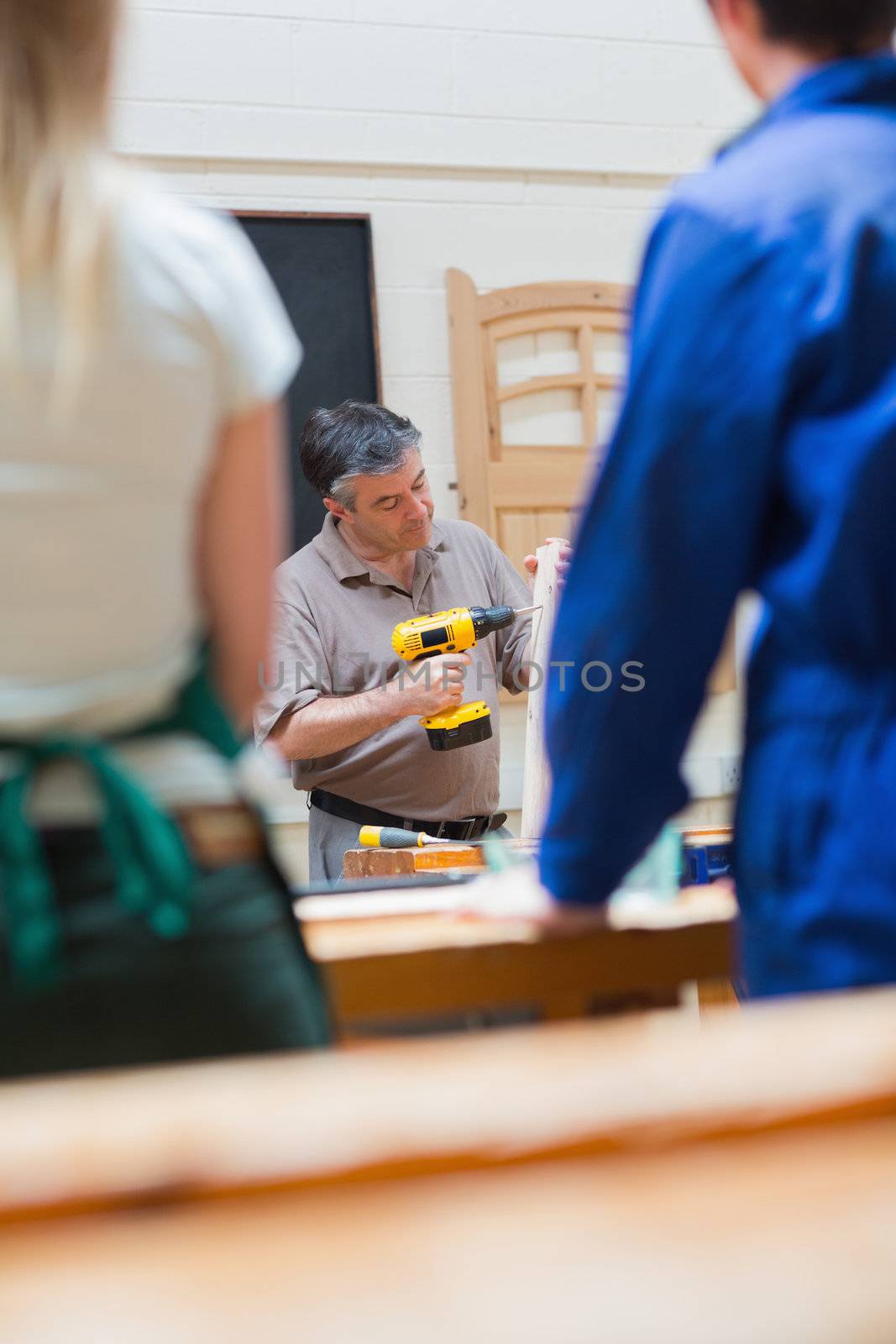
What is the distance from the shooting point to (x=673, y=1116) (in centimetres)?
43

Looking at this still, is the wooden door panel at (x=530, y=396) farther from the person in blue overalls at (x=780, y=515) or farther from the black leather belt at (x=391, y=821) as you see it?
the person in blue overalls at (x=780, y=515)

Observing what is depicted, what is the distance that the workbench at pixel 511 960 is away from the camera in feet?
2.68

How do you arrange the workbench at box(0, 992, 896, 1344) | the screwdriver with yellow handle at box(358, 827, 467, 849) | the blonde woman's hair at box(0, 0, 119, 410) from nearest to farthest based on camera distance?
the workbench at box(0, 992, 896, 1344)
the blonde woman's hair at box(0, 0, 119, 410)
the screwdriver with yellow handle at box(358, 827, 467, 849)

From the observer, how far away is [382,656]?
3.09 meters

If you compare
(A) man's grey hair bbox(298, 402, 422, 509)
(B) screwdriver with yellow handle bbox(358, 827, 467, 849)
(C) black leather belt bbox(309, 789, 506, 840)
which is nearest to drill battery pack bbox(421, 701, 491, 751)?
(C) black leather belt bbox(309, 789, 506, 840)

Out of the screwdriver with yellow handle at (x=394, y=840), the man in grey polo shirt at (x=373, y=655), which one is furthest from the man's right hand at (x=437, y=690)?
the screwdriver with yellow handle at (x=394, y=840)

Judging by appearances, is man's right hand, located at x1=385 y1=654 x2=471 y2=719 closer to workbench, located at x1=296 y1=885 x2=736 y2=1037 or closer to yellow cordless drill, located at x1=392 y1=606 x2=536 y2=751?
yellow cordless drill, located at x1=392 y1=606 x2=536 y2=751

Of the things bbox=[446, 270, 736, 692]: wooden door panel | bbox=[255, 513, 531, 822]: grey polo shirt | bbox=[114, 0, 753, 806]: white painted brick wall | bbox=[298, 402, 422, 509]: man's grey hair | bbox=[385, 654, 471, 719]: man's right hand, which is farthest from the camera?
bbox=[446, 270, 736, 692]: wooden door panel

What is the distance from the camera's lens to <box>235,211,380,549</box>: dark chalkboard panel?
3969 millimetres

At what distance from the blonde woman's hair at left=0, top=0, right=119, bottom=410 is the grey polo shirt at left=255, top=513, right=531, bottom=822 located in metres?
2.19

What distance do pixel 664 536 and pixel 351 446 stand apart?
2.47 metres

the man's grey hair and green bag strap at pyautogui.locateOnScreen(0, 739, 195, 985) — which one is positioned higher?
the man's grey hair

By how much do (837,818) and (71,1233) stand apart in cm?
46

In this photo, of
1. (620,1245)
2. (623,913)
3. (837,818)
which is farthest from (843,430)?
(620,1245)
